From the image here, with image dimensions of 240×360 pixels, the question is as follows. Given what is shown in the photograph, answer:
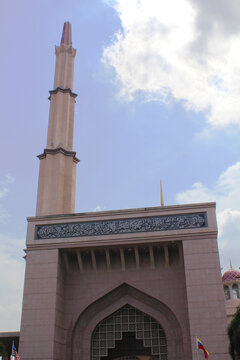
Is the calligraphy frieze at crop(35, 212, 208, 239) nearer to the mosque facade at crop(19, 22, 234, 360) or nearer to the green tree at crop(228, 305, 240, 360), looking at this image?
the mosque facade at crop(19, 22, 234, 360)

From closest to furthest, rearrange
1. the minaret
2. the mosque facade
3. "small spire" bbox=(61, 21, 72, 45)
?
the mosque facade
the minaret
"small spire" bbox=(61, 21, 72, 45)

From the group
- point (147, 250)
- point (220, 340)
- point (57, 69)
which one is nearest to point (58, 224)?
point (147, 250)

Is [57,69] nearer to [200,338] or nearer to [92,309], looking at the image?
[92,309]

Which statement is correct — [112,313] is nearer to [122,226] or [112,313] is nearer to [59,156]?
[122,226]

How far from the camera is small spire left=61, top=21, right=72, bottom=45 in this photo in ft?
87.0

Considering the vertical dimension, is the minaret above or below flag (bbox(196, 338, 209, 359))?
above

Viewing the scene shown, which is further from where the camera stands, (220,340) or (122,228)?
(122,228)

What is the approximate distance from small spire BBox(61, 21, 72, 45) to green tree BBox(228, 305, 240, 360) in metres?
20.3

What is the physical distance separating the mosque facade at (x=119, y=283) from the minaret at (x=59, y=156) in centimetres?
371

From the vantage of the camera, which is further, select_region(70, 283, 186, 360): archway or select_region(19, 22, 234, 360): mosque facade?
select_region(70, 283, 186, 360): archway

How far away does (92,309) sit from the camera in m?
16.7

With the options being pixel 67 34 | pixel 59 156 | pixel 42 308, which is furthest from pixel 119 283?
pixel 67 34

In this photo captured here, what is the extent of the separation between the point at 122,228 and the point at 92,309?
11.8ft

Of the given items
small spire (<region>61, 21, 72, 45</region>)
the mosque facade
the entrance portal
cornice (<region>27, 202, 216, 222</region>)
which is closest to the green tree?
the mosque facade
